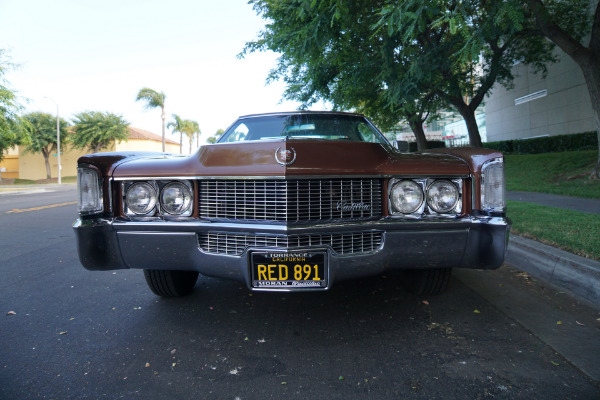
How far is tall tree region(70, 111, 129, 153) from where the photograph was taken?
35844 mm

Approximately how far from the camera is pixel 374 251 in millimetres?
2484

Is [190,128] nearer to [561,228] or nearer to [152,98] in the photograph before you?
[152,98]

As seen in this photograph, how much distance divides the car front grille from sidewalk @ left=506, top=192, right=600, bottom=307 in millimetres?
1988

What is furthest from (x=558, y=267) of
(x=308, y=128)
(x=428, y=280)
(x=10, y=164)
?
(x=10, y=164)

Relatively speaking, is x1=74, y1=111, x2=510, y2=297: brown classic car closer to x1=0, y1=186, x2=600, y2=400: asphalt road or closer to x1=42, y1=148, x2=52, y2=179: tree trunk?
x1=0, y1=186, x2=600, y2=400: asphalt road

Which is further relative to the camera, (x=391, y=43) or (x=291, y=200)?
(x=391, y=43)

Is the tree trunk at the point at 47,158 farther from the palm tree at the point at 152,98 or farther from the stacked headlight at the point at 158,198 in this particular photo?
the stacked headlight at the point at 158,198

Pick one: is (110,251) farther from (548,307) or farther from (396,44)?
(396,44)

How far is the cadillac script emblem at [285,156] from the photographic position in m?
2.37

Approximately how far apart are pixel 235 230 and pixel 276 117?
1858mm

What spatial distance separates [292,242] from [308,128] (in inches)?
68.7

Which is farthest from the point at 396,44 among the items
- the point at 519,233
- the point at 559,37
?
the point at 519,233

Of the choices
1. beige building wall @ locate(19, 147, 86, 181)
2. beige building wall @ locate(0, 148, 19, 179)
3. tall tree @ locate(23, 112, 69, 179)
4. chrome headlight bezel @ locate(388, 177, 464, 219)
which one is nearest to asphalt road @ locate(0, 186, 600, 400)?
chrome headlight bezel @ locate(388, 177, 464, 219)

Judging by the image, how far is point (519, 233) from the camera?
479 cm
